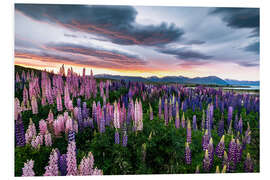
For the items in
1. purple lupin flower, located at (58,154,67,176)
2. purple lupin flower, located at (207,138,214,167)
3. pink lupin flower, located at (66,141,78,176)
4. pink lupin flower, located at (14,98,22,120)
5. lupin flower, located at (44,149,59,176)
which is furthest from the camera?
pink lupin flower, located at (14,98,22,120)

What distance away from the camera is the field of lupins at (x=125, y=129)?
3959mm

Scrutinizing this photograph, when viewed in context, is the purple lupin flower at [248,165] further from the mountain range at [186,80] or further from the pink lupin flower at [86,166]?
the pink lupin flower at [86,166]

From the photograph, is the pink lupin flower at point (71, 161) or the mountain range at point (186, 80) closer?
the pink lupin flower at point (71, 161)

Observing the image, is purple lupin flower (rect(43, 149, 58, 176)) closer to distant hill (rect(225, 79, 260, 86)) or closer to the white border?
the white border

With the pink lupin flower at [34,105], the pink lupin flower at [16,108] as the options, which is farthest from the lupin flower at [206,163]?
the pink lupin flower at [16,108]

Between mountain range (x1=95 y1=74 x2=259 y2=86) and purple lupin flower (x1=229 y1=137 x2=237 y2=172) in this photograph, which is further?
mountain range (x1=95 y1=74 x2=259 y2=86)

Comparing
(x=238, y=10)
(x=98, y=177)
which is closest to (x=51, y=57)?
(x=98, y=177)

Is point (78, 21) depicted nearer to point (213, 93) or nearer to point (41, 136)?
point (41, 136)

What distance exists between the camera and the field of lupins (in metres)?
3.96

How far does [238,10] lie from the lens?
5.30 m

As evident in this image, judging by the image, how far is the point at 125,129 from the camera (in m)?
4.14

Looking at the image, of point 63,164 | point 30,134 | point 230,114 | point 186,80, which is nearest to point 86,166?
point 63,164

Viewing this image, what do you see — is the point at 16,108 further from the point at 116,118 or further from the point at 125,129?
the point at 125,129

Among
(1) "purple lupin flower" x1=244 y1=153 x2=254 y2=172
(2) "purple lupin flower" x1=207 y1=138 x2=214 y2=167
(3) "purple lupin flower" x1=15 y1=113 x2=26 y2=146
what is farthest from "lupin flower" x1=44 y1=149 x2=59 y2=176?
(1) "purple lupin flower" x1=244 y1=153 x2=254 y2=172
